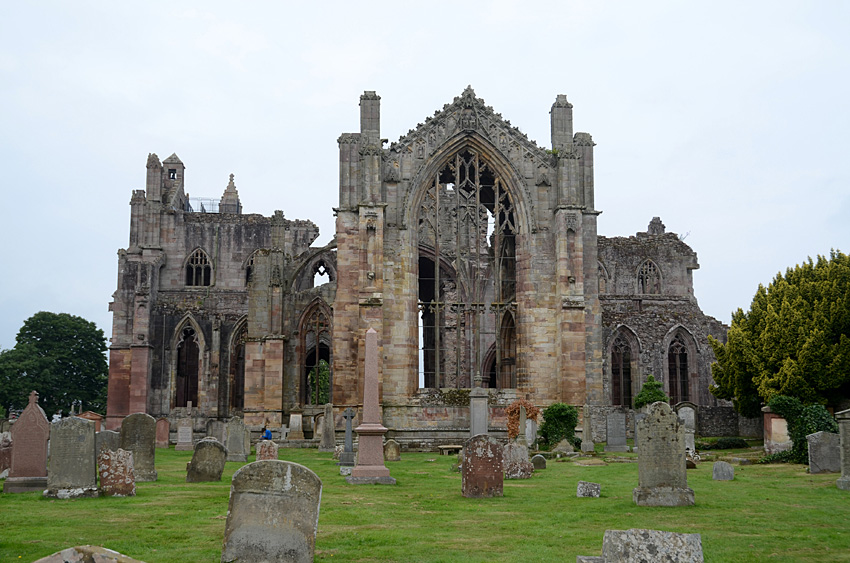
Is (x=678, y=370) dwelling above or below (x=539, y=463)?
above

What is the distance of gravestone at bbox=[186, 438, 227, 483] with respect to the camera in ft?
58.0

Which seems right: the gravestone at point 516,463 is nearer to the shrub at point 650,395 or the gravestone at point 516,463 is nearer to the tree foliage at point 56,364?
the shrub at point 650,395

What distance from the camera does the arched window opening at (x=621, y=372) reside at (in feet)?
149

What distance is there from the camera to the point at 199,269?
181 ft

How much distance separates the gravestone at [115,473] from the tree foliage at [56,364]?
4842cm

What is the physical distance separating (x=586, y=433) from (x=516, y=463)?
11202mm

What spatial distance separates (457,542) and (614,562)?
3.31 m

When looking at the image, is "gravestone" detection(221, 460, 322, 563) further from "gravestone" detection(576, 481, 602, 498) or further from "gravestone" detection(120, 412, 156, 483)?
"gravestone" detection(120, 412, 156, 483)

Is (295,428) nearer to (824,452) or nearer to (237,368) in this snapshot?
(237,368)

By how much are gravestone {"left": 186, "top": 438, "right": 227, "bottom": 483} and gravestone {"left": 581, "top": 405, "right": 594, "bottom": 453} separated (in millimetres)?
14145

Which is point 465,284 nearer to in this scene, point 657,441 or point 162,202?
point 657,441

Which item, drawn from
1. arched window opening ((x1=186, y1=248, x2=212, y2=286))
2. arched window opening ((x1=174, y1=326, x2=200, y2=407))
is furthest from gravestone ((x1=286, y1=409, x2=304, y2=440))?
arched window opening ((x1=186, y1=248, x2=212, y2=286))

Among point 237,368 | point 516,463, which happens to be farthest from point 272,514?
point 237,368

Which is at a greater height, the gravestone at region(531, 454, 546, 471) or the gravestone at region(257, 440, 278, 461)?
the gravestone at region(257, 440, 278, 461)
